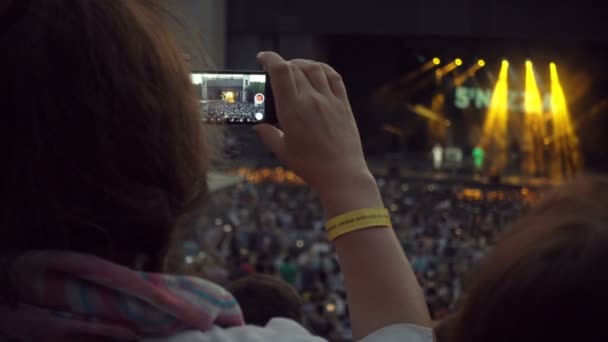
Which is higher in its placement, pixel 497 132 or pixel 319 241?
pixel 497 132

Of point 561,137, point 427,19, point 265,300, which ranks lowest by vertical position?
point 561,137

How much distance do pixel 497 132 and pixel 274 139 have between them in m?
24.4

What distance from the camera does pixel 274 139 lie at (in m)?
0.83

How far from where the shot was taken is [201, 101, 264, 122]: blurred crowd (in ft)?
3.13

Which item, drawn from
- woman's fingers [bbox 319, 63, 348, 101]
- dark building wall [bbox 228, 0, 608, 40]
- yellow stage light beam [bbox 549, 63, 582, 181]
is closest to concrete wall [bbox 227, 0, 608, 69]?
dark building wall [bbox 228, 0, 608, 40]

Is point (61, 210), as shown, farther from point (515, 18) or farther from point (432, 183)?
point (432, 183)

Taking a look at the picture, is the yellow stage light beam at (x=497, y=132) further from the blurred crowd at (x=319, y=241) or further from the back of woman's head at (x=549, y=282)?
the back of woman's head at (x=549, y=282)

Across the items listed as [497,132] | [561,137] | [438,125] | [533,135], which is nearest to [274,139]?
[561,137]

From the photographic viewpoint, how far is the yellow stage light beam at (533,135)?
2238cm

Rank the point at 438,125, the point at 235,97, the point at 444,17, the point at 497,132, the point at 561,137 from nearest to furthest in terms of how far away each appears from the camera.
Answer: the point at 235,97 < the point at 444,17 < the point at 561,137 < the point at 497,132 < the point at 438,125

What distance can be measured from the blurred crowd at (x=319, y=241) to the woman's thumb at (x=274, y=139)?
256cm

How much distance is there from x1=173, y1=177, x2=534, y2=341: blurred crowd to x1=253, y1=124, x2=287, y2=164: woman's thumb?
8.40ft

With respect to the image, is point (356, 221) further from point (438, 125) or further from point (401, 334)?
point (438, 125)

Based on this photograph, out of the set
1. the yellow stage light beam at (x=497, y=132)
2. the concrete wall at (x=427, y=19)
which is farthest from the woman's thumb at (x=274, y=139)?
the yellow stage light beam at (x=497, y=132)
